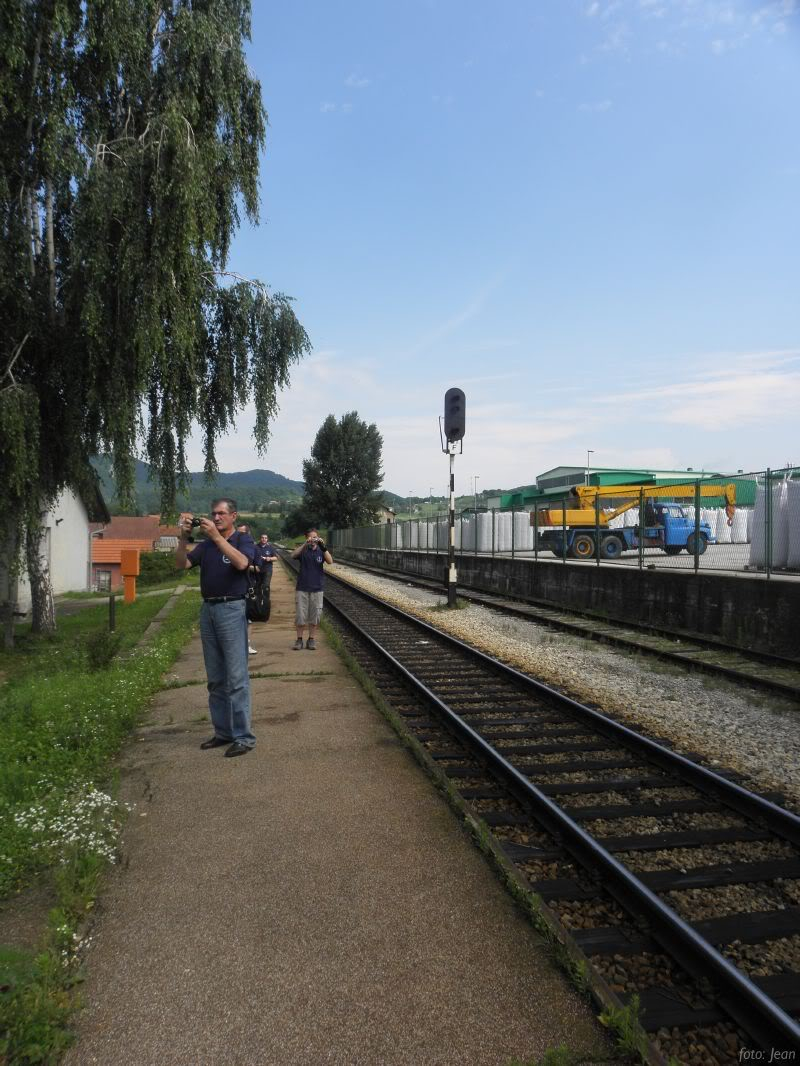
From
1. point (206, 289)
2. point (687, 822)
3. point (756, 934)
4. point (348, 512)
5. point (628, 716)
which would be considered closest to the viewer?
point (756, 934)

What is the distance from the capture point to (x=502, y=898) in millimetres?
3461

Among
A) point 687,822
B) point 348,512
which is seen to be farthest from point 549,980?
point 348,512

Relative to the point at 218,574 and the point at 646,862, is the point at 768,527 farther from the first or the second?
the point at 218,574

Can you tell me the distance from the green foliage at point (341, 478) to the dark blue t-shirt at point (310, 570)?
7796 cm

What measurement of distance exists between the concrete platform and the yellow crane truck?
Result: 34.0ft

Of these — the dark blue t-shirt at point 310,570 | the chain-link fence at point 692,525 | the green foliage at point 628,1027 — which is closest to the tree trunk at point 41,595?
the dark blue t-shirt at point 310,570

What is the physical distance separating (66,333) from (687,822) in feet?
38.8

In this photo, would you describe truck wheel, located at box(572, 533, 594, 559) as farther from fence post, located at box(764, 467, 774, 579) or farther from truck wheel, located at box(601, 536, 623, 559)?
fence post, located at box(764, 467, 774, 579)

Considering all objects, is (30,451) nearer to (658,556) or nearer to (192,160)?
(192,160)

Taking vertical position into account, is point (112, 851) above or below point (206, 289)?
below

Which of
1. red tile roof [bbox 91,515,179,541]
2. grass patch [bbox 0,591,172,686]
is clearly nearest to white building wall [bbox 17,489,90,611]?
grass patch [bbox 0,591,172,686]

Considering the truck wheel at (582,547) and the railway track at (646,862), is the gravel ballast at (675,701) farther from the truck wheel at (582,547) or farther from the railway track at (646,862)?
the truck wheel at (582,547)

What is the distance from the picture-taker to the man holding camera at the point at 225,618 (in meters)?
5.78

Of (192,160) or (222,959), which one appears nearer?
(222,959)
